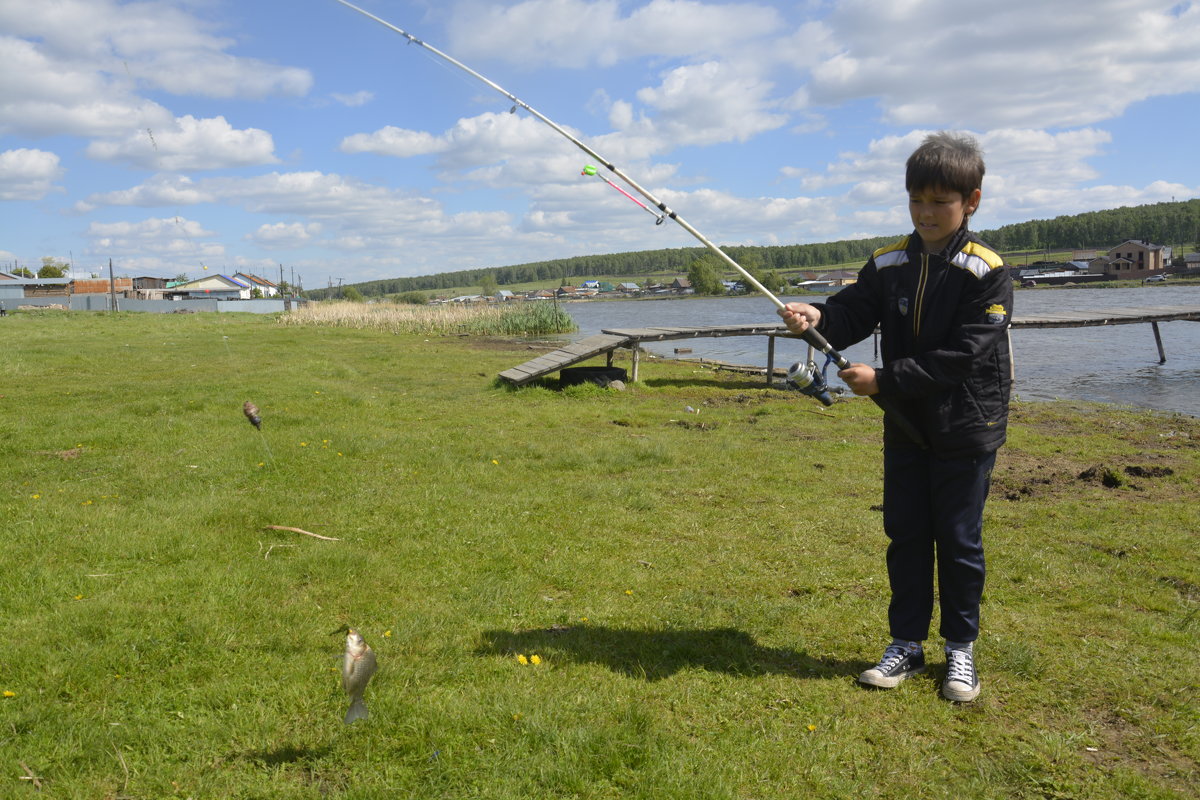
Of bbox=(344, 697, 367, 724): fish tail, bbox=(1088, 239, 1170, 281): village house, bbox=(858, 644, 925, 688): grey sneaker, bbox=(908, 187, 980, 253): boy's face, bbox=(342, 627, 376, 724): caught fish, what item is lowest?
bbox=(858, 644, 925, 688): grey sneaker

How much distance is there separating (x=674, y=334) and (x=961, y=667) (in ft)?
46.8

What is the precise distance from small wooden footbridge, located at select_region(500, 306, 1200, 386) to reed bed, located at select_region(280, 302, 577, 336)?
20.1 m

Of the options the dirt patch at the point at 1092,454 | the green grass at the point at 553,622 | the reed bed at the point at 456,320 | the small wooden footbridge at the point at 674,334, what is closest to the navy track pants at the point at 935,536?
the green grass at the point at 553,622

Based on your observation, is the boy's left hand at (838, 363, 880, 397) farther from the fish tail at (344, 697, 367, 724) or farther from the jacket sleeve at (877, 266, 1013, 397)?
the fish tail at (344, 697, 367, 724)

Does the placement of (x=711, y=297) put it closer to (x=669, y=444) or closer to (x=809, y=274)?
(x=809, y=274)

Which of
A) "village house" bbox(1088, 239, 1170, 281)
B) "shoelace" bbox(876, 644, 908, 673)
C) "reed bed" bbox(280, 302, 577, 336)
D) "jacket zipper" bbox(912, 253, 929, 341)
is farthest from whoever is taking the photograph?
"village house" bbox(1088, 239, 1170, 281)

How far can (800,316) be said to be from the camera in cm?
407

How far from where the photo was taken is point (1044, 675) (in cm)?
420

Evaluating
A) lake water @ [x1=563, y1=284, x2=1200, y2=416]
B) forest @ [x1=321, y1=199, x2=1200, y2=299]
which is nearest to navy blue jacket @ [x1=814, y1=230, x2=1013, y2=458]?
lake water @ [x1=563, y1=284, x2=1200, y2=416]

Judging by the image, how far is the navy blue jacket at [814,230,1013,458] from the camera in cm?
374

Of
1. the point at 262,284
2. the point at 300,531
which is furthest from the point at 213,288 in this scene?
the point at 300,531

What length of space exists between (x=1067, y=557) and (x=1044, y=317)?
708 inches

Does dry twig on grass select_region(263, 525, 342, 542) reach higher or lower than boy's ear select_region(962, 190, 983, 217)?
lower

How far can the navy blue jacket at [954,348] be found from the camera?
3738 millimetres
